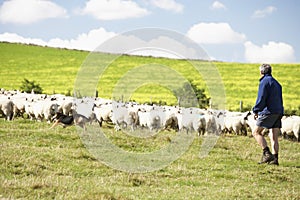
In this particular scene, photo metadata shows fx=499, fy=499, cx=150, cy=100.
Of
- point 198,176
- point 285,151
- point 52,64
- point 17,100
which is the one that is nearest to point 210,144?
point 285,151

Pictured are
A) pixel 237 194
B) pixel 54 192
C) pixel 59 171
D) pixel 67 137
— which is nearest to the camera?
pixel 54 192

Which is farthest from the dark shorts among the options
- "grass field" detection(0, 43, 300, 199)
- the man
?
"grass field" detection(0, 43, 300, 199)

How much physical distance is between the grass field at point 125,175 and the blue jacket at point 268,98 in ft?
4.25

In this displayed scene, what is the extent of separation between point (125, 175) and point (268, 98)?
3.92 meters

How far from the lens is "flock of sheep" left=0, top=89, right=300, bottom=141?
19.7 meters

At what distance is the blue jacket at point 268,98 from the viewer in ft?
36.9

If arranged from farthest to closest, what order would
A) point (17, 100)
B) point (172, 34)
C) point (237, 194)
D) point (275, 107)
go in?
point (17, 100) < point (172, 34) < point (275, 107) < point (237, 194)

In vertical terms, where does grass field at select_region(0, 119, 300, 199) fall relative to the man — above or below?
below

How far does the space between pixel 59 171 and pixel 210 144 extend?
6986mm

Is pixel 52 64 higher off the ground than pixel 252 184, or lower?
higher

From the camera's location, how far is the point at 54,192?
25.0 ft

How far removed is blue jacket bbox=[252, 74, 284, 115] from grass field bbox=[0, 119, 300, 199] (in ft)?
4.25

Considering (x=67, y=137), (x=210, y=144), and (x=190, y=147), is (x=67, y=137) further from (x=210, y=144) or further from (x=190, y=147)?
(x=210, y=144)

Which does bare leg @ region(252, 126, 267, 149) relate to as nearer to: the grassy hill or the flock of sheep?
the flock of sheep
